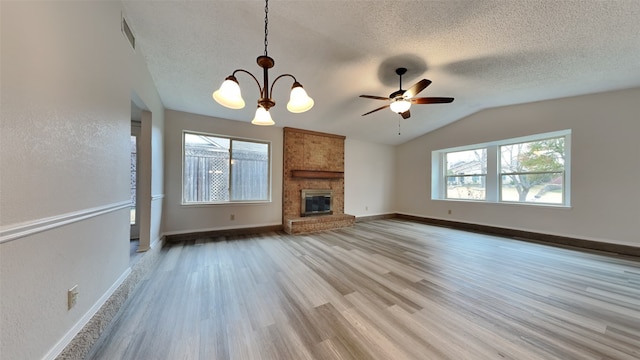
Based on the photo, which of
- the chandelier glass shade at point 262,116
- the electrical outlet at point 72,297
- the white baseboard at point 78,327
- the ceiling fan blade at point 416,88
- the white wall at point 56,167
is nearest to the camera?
the white wall at point 56,167

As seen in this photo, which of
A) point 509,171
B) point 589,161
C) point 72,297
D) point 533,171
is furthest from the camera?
point 509,171

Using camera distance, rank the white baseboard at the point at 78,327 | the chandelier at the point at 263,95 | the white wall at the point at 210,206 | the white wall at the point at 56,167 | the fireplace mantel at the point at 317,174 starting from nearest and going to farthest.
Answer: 1. the white wall at the point at 56,167
2. the white baseboard at the point at 78,327
3. the chandelier at the point at 263,95
4. the white wall at the point at 210,206
5. the fireplace mantel at the point at 317,174

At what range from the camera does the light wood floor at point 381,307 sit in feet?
4.84

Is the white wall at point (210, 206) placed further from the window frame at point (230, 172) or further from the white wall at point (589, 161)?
the white wall at point (589, 161)

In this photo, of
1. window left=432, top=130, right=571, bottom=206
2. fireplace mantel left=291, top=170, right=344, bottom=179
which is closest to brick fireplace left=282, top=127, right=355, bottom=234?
fireplace mantel left=291, top=170, right=344, bottom=179

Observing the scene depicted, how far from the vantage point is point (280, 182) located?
5.17m

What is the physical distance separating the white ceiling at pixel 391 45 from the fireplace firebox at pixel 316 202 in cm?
248

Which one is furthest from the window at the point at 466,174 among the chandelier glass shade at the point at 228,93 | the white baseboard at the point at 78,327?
the white baseboard at the point at 78,327

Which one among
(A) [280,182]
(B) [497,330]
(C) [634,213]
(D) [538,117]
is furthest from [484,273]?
(A) [280,182]

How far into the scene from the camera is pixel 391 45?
2596 mm

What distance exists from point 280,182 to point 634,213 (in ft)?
20.8

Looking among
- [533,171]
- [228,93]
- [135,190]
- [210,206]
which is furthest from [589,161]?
[135,190]

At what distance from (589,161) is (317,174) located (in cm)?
522

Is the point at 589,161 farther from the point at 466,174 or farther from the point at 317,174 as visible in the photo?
the point at 317,174
